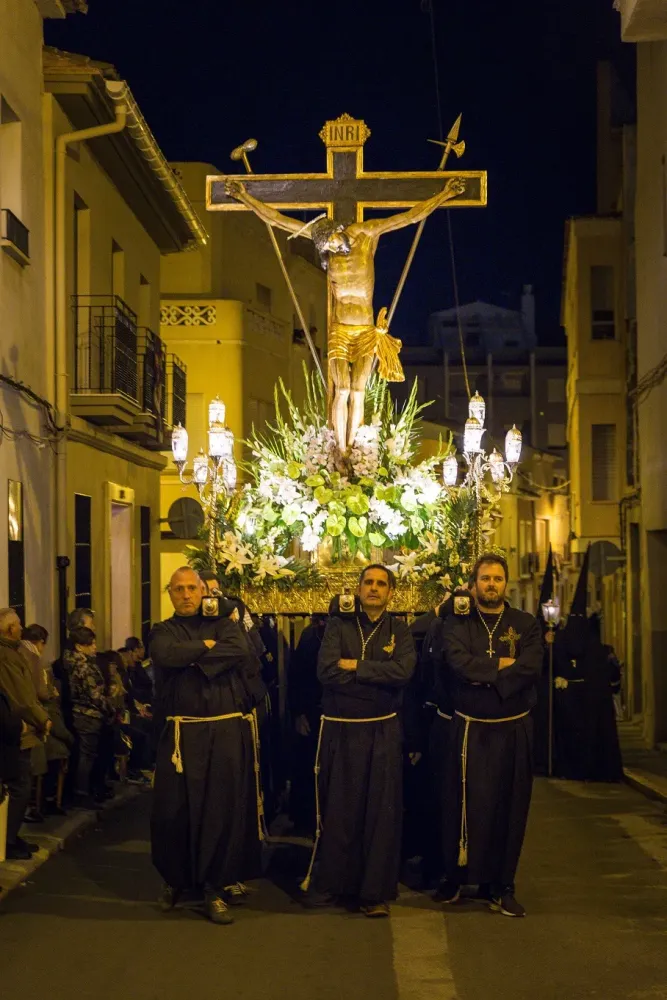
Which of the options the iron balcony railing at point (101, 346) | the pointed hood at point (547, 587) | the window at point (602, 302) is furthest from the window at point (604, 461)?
the iron balcony railing at point (101, 346)

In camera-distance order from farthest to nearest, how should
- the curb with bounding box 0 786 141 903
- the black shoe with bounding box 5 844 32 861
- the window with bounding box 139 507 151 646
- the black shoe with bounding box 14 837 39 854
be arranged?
1. the window with bounding box 139 507 151 646
2. the black shoe with bounding box 14 837 39 854
3. the black shoe with bounding box 5 844 32 861
4. the curb with bounding box 0 786 141 903

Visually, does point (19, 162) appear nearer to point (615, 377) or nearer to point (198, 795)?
point (198, 795)

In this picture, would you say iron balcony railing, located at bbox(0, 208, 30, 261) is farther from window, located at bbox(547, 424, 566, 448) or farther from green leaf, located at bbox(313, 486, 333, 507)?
window, located at bbox(547, 424, 566, 448)

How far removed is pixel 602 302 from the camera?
2758 cm

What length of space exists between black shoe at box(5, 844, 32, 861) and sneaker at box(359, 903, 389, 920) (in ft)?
8.40

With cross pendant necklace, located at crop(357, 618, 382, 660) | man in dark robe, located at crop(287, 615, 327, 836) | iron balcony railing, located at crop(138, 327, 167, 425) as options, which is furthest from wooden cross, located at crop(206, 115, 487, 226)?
iron balcony railing, located at crop(138, 327, 167, 425)

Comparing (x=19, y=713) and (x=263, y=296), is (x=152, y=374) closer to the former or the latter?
(x=19, y=713)

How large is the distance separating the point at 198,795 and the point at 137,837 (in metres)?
2.82

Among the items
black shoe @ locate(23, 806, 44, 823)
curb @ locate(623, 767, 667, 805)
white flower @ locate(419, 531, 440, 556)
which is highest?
white flower @ locate(419, 531, 440, 556)

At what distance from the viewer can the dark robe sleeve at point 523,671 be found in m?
7.63

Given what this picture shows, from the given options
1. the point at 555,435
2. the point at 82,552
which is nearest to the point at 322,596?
the point at 82,552

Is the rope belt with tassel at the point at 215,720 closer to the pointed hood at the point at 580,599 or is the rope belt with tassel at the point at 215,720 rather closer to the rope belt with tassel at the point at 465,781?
the rope belt with tassel at the point at 465,781

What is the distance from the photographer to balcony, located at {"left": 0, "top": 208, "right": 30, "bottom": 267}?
40.7 feet

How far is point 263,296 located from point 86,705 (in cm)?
1967
